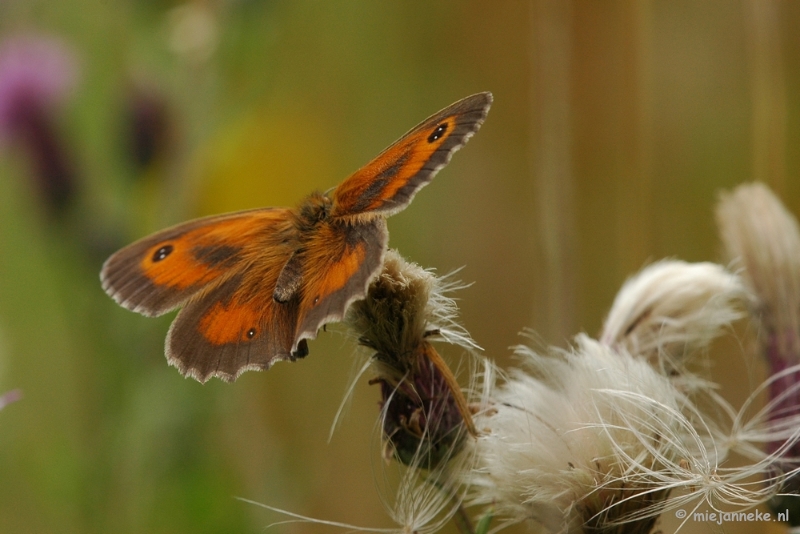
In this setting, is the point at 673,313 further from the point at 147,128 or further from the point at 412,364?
the point at 147,128

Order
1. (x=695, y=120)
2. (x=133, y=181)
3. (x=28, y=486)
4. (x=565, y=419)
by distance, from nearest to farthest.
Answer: (x=565, y=419)
(x=133, y=181)
(x=28, y=486)
(x=695, y=120)

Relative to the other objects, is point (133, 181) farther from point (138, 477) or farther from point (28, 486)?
point (28, 486)

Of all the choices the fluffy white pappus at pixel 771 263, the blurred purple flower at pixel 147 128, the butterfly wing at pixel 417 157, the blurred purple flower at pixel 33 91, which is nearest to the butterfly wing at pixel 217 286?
the butterfly wing at pixel 417 157

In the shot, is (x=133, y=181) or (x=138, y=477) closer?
Answer: (x=138, y=477)

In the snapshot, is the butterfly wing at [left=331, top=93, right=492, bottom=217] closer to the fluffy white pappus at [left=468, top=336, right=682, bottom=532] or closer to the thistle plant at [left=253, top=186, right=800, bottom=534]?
the thistle plant at [left=253, top=186, right=800, bottom=534]

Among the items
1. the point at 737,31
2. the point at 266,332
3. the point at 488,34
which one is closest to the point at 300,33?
the point at 488,34

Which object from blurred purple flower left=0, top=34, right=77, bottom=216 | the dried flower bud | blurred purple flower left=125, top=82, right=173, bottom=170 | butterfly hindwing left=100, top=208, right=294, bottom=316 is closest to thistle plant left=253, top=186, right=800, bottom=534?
the dried flower bud
